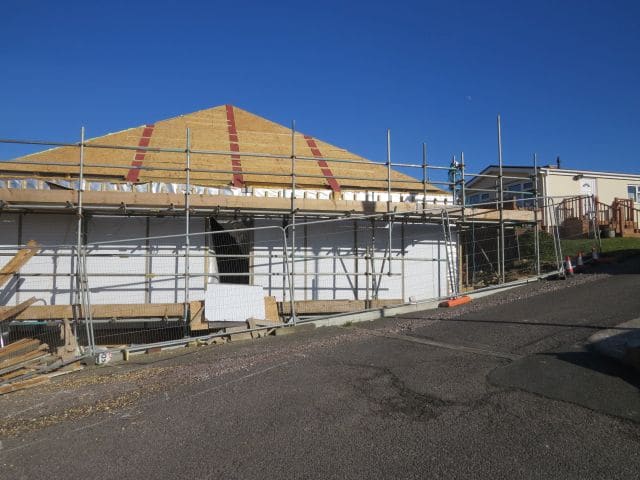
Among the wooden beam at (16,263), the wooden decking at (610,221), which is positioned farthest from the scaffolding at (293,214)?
the wooden decking at (610,221)

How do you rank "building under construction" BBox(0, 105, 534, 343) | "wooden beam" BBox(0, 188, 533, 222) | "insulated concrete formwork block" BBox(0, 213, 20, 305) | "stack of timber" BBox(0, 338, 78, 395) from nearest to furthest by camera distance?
1. "stack of timber" BBox(0, 338, 78, 395)
2. "wooden beam" BBox(0, 188, 533, 222)
3. "building under construction" BBox(0, 105, 534, 343)
4. "insulated concrete formwork block" BBox(0, 213, 20, 305)

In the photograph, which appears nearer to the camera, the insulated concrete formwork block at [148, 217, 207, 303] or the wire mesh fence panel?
the insulated concrete formwork block at [148, 217, 207, 303]

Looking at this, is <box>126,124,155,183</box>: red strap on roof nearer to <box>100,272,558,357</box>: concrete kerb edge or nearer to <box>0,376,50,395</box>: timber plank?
A: <box>100,272,558,357</box>: concrete kerb edge

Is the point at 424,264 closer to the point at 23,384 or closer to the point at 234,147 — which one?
the point at 234,147

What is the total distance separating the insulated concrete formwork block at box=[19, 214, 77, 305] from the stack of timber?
278 centimetres

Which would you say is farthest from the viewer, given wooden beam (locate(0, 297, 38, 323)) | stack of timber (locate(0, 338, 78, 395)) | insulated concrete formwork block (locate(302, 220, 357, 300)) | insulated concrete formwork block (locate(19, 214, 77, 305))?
insulated concrete formwork block (locate(302, 220, 357, 300))

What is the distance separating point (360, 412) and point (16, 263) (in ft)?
28.5

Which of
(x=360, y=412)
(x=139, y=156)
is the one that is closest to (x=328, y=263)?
(x=139, y=156)

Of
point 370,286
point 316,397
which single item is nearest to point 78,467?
point 316,397

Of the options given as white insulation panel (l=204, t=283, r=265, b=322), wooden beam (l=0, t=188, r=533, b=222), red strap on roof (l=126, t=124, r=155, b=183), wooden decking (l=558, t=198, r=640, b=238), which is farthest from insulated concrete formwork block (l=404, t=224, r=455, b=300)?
red strap on roof (l=126, t=124, r=155, b=183)

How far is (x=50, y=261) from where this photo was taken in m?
11.5

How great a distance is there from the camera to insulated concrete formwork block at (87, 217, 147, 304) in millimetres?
11539

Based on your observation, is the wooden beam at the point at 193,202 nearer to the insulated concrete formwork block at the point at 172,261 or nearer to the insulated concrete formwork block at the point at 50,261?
the insulated concrete formwork block at the point at 50,261

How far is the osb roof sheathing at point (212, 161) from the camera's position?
12.2 metres
